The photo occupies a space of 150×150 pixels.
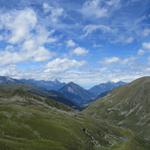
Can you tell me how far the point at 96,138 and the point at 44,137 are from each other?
57468mm

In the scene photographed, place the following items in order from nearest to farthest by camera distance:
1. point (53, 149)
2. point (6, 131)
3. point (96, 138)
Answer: point (53, 149) < point (6, 131) < point (96, 138)

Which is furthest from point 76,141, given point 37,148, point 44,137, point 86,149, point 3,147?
point 3,147

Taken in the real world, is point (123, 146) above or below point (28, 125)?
below

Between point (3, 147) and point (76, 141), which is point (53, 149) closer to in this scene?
point (3, 147)

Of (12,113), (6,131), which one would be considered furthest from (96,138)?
(6,131)

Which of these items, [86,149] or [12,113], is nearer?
[86,149]

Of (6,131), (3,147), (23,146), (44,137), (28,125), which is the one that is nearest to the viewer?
(3,147)

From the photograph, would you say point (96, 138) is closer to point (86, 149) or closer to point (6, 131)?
point (86, 149)

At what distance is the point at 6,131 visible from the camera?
440 ft

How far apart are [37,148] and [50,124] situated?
60571mm

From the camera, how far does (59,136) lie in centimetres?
15662

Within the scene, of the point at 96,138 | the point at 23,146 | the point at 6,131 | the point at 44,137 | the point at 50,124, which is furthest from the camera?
the point at 96,138

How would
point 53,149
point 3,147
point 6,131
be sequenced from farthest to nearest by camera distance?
point 6,131 → point 53,149 → point 3,147

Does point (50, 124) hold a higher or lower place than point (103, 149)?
higher
